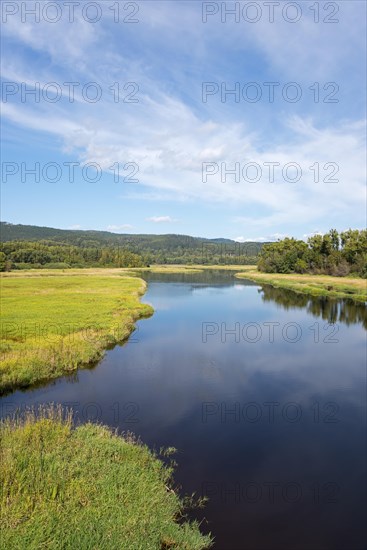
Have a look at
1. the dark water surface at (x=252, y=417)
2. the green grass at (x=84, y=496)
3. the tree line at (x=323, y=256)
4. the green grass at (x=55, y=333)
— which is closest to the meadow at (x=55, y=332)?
the green grass at (x=55, y=333)

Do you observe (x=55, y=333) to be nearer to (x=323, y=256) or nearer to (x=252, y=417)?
(x=252, y=417)

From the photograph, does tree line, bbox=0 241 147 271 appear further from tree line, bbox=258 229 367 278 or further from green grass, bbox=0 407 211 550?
green grass, bbox=0 407 211 550

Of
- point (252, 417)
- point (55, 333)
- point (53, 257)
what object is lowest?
point (252, 417)

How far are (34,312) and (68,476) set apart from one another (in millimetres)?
30108

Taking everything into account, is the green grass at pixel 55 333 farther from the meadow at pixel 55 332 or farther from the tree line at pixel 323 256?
the tree line at pixel 323 256

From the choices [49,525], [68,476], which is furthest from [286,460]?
[49,525]

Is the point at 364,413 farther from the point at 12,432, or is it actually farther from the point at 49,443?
the point at 12,432

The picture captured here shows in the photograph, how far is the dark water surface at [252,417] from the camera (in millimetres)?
10141

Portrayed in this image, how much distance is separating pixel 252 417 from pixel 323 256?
322 ft

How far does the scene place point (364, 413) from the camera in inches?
672

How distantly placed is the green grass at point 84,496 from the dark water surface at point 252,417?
45.5 inches

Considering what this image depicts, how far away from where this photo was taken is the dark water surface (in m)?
10.1

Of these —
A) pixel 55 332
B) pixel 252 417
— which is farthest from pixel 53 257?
pixel 252 417

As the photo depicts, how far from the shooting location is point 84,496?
8938 mm
